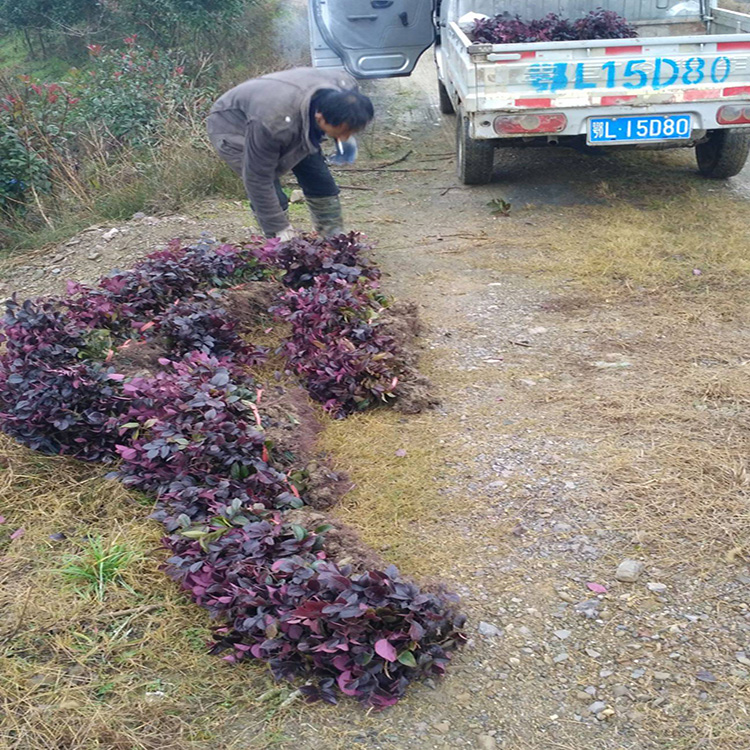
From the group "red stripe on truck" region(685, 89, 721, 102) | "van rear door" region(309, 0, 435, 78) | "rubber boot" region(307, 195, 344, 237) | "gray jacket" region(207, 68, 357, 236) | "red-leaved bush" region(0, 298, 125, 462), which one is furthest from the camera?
"van rear door" region(309, 0, 435, 78)

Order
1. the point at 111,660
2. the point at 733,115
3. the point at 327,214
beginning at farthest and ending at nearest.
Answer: the point at 733,115 < the point at 327,214 < the point at 111,660

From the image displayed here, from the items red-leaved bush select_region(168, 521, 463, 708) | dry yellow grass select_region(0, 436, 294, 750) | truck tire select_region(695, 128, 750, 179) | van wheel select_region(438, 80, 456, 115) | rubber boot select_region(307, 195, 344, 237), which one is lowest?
van wheel select_region(438, 80, 456, 115)

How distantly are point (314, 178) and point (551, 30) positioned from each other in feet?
11.1

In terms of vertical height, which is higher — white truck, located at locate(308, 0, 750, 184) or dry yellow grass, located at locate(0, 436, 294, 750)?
white truck, located at locate(308, 0, 750, 184)

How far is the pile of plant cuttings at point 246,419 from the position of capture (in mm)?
2375

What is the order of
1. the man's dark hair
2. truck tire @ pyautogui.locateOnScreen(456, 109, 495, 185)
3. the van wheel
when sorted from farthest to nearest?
the van wheel
truck tire @ pyautogui.locateOnScreen(456, 109, 495, 185)
the man's dark hair

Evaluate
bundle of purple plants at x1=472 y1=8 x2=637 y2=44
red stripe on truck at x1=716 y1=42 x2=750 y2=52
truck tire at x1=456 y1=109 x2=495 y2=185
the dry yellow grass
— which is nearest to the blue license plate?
red stripe on truck at x1=716 y1=42 x2=750 y2=52

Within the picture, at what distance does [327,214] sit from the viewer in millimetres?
5641

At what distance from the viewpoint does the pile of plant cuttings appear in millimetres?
2375

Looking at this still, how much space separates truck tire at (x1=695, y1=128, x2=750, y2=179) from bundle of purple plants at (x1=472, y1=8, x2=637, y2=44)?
131 cm

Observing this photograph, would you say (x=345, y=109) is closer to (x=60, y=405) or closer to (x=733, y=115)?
(x=60, y=405)

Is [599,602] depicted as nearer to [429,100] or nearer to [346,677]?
[346,677]

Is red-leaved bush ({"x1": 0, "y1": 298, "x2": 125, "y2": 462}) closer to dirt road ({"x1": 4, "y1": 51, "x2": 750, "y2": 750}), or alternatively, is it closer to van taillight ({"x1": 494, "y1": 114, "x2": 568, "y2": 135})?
dirt road ({"x1": 4, "y1": 51, "x2": 750, "y2": 750})

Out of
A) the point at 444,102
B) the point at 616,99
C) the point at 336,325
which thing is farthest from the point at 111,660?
the point at 444,102
